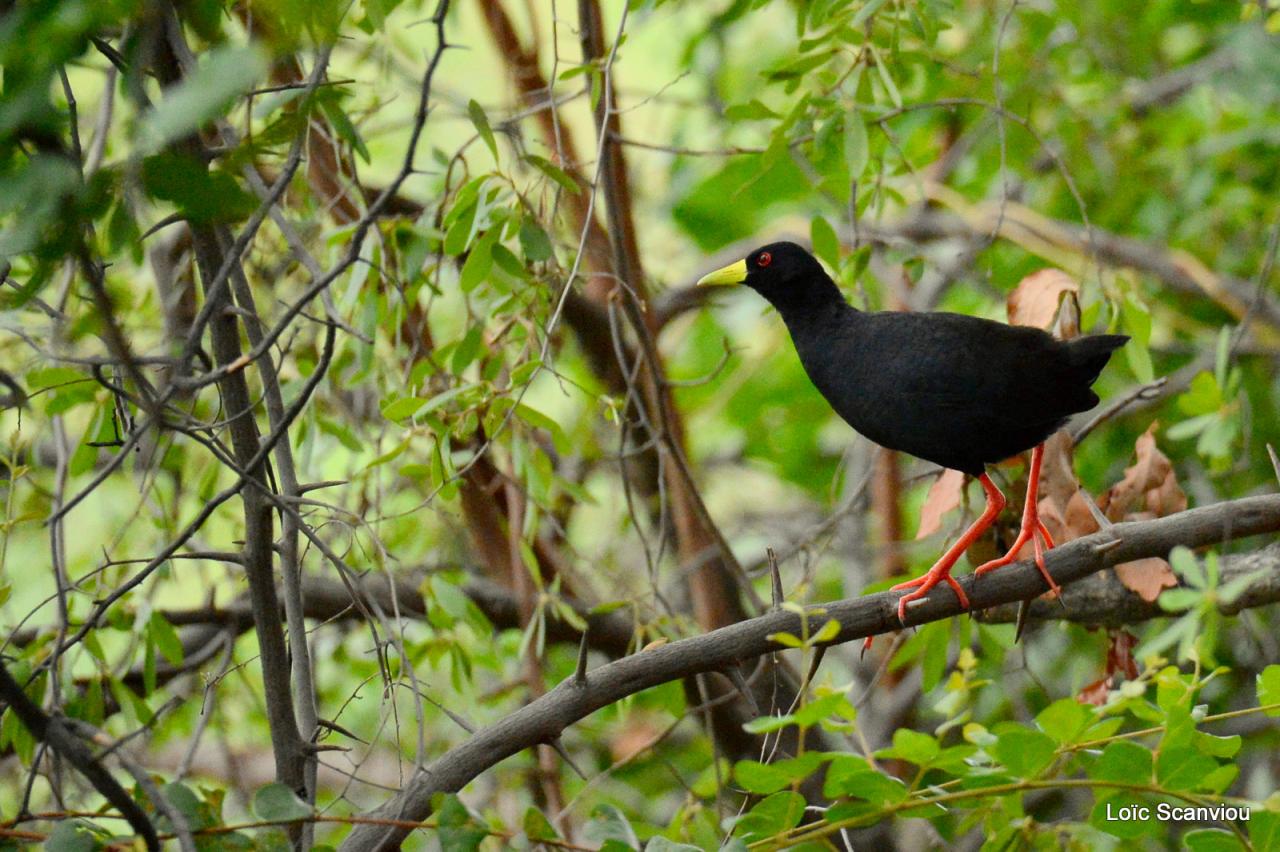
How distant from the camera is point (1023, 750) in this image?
2.20 m

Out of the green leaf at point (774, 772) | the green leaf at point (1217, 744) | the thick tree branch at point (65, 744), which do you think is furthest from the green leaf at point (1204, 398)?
the thick tree branch at point (65, 744)

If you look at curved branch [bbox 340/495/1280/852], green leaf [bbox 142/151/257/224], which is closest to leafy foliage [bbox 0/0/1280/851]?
green leaf [bbox 142/151/257/224]

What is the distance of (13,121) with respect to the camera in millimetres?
1292

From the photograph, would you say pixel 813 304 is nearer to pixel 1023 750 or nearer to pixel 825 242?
pixel 825 242

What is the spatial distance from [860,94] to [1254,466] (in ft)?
10.2

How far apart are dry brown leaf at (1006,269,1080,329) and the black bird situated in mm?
254

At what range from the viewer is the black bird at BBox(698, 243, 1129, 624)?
10.6 ft

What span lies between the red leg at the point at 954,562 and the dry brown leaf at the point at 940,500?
104 mm

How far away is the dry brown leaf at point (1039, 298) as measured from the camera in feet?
11.9

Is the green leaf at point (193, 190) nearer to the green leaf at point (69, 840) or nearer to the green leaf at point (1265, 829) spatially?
the green leaf at point (69, 840)

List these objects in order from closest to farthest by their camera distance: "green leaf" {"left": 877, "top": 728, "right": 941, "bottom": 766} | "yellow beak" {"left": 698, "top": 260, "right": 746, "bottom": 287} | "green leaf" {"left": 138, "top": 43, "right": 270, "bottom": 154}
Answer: "green leaf" {"left": 138, "top": 43, "right": 270, "bottom": 154} < "green leaf" {"left": 877, "top": 728, "right": 941, "bottom": 766} < "yellow beak" {"left": 698, "top": 260, "right": 746, "bottom": 287}

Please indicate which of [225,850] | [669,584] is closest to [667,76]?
[669,584]

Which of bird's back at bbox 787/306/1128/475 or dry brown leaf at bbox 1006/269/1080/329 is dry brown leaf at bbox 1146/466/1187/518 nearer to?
bird's back at bbox 787/306/1128/475

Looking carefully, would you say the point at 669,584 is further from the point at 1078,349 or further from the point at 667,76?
the point at 667,76
